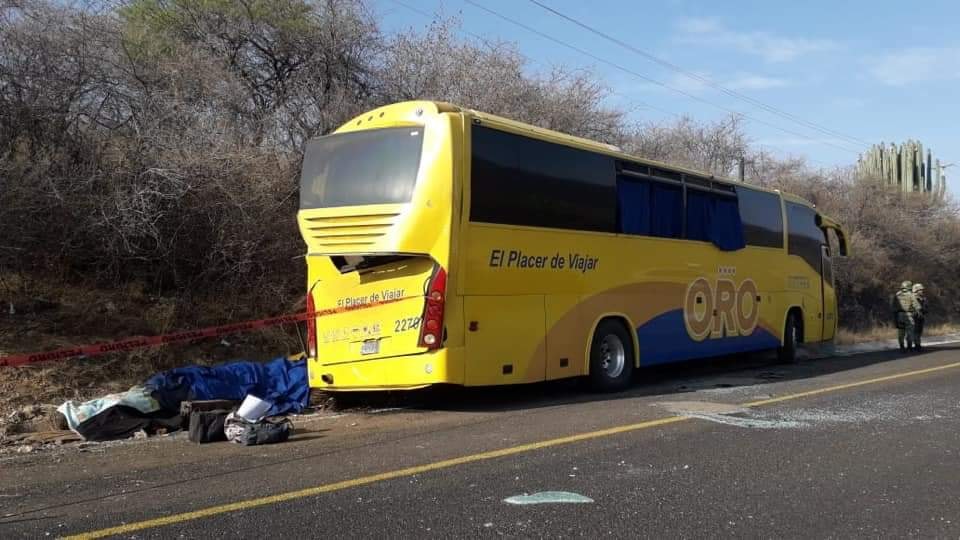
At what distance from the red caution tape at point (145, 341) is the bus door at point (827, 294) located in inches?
485

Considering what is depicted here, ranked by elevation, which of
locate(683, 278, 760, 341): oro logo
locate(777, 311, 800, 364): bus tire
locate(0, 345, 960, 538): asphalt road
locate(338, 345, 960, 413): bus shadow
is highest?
locate(683, 278, 760, 341): oro logo

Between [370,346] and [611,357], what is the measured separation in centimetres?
382

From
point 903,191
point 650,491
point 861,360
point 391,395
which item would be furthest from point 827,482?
point 903,191

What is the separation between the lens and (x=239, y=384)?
10.2 metres

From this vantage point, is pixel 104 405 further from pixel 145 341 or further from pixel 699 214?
pixel 699 214

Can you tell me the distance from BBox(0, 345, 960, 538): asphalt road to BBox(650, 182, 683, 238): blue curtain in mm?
3310

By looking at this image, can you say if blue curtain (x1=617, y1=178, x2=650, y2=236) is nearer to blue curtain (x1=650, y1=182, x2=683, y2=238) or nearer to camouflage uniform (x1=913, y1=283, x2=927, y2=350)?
blue curtain (x1=650, y1=182, x2=683, y2=238)

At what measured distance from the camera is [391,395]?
11086mm

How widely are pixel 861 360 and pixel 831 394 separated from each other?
692cm

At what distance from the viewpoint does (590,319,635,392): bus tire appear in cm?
1146

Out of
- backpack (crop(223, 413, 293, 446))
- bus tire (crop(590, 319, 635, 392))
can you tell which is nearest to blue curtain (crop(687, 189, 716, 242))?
bus tire (crop(590, 319, 635, 392))

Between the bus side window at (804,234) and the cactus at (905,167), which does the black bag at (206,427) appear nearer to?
the bus side window at (804,234)

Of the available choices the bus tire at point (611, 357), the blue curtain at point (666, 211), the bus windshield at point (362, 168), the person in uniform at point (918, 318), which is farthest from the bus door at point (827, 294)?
the bus windshield at point (362, 168)

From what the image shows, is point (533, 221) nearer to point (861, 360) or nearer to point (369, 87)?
point (369, 87)
